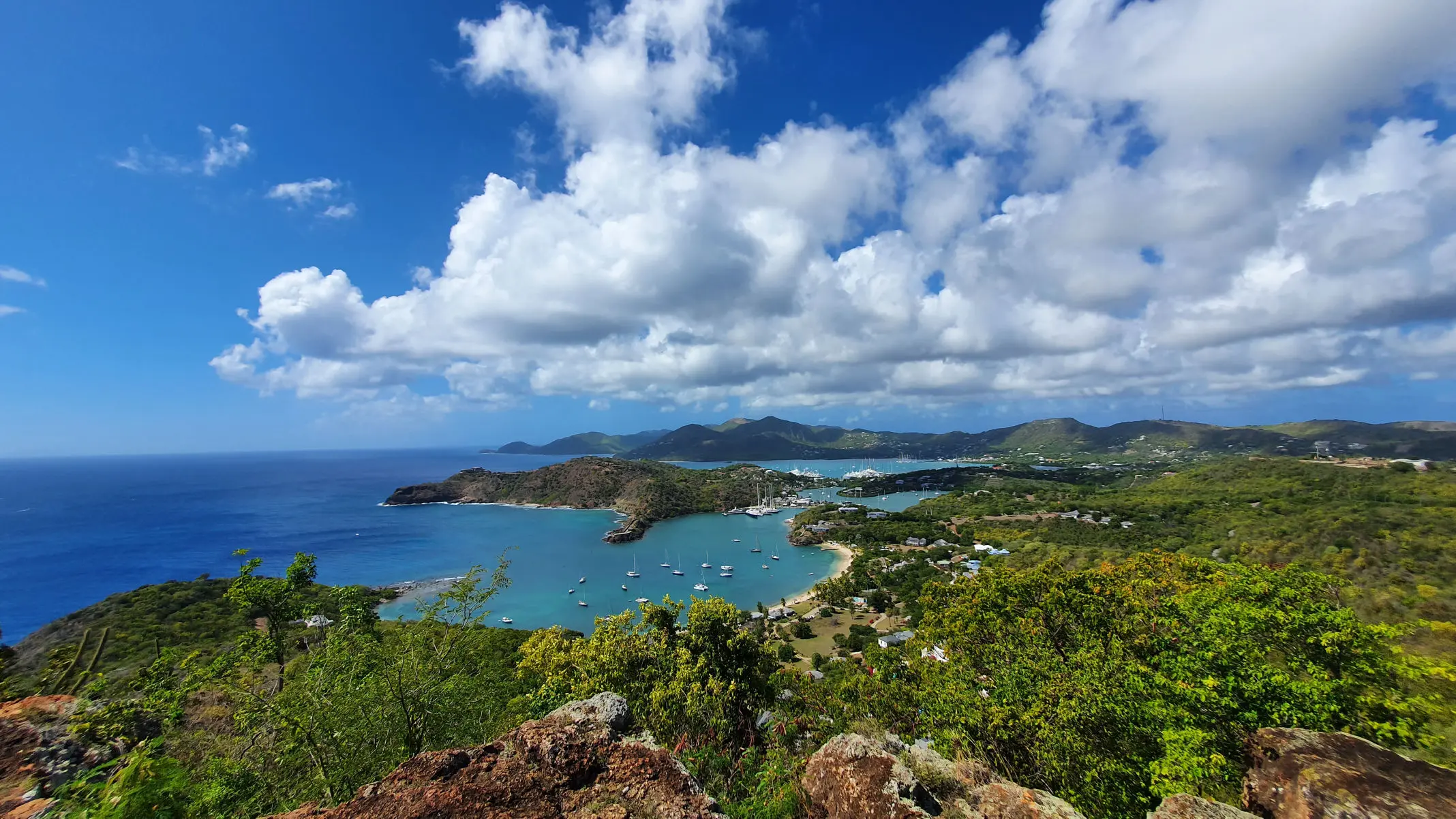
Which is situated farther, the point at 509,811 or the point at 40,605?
the point at 40,605

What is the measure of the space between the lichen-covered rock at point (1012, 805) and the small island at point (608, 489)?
321ft

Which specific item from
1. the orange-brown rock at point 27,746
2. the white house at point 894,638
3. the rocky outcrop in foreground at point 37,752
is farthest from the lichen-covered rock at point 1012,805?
the white house at point 894,638

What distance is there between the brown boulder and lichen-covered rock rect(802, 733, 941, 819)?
14.9 ft

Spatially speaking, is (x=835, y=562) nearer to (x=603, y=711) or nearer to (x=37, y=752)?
(x=603, y=711)

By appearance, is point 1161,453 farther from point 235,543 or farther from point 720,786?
point 235,543

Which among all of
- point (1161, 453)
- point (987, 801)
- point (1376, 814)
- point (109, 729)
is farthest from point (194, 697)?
point (1161, 453)

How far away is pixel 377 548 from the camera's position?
3167 inches

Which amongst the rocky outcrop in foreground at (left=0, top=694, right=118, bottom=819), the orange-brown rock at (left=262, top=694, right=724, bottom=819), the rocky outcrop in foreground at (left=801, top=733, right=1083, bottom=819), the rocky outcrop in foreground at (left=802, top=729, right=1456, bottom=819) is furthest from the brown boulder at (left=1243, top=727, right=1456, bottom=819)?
the rocky outcrop in foreground at (left=0, top=694, right=118, bottom=819)

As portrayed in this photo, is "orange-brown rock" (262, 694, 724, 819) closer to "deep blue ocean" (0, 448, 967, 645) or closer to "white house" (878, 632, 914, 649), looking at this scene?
"white house" (878, 632, 914, 649)

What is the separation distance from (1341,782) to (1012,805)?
13.0ft

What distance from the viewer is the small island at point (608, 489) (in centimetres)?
11269

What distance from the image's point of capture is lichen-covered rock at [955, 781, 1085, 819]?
5.74m

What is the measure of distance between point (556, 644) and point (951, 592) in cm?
1459

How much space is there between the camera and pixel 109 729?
768 cm
